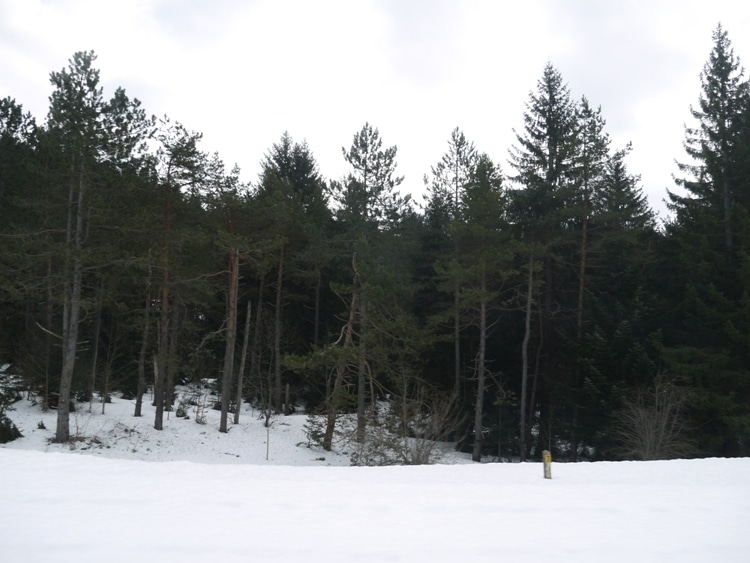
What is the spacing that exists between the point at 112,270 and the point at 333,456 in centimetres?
1266

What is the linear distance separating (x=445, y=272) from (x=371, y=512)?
1586cm

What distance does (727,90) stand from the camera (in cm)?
2289

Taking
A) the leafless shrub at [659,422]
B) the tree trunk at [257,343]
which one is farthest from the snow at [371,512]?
the tree trunk at [257,343]

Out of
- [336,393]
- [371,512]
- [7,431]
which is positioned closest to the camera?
[371,512]

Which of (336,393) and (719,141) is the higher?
(719,141)

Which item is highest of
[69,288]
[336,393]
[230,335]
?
[69,288]

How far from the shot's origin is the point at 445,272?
2336 cm

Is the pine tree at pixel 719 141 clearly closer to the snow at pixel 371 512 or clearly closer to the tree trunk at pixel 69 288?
the snow at pixel 371 512

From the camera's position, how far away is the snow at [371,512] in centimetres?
648

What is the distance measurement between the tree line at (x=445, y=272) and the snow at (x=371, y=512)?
795cm

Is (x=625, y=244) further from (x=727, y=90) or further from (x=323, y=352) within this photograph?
(x=323, y=352)

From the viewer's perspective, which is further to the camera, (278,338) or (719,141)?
(278,338)

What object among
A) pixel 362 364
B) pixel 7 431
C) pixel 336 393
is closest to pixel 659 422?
pixel 362 364

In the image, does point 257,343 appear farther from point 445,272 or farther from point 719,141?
point 719,141
